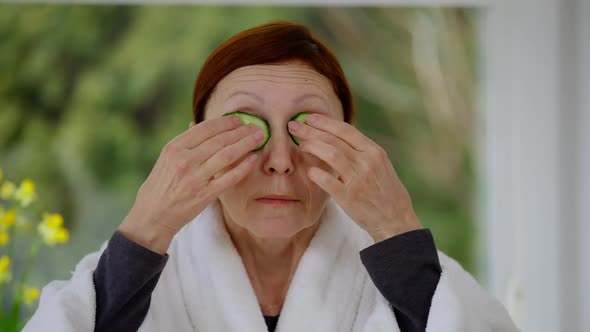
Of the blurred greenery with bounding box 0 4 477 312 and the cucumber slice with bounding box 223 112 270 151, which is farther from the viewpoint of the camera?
the blurred greenery with bounding box 0 4 477 312

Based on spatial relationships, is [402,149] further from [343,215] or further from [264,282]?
[264,282]

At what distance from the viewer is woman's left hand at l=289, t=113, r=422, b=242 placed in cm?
133

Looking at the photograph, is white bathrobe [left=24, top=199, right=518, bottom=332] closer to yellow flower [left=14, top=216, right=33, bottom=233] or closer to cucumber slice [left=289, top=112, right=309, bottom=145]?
cucumber slice [left=289, top=112, right=309, bottom=145]

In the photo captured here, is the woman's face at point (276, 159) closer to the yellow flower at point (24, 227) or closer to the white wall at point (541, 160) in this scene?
the yellow flower at point (24, 227)

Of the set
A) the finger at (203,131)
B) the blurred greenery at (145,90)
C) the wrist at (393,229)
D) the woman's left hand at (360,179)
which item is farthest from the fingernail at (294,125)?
the blurred greenery at (145,90)

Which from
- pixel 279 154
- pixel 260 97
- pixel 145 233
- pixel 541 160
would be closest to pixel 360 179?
pixel 279 154

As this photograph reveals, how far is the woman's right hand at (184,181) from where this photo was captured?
51.1 inches

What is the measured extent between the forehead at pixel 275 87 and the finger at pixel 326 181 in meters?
0.17

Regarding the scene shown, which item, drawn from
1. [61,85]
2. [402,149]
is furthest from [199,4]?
[402,149]

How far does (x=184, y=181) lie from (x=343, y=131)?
348 millimetres

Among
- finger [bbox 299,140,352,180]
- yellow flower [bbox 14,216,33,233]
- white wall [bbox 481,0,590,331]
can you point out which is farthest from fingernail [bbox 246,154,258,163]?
white wall [bbox 481,0,590,331]

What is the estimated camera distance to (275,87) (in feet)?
4.56

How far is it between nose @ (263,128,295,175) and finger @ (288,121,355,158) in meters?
0.03

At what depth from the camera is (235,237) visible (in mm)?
1541
